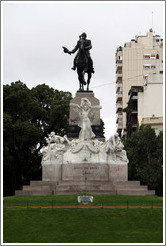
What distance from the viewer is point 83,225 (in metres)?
27.5

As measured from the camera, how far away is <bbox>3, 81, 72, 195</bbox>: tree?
211 feet

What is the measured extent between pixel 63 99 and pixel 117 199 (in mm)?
39027

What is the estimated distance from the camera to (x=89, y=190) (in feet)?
123

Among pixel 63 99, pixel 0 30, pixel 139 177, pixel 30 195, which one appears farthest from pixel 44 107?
pixel 0 30

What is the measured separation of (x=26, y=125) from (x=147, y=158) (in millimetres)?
13116

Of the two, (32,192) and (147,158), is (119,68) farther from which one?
(32,192)

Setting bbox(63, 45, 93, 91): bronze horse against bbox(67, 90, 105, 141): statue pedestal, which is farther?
bbox(63, 45, 93, 91): bronze horse

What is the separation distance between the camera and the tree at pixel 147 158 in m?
58.8

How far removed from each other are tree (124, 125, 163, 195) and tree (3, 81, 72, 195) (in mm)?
10425

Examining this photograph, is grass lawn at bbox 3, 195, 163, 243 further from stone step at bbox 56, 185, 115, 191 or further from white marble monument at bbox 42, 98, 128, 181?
white marble monument at bbox 42, 98, 128, 181

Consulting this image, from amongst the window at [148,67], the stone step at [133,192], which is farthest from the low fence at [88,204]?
the window at [148,67]

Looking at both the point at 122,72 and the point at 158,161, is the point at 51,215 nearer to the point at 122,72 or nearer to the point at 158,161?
the point at 158,161

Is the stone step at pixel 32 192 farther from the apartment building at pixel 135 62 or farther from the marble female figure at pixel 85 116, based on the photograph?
the apartment building at pixel 135 62

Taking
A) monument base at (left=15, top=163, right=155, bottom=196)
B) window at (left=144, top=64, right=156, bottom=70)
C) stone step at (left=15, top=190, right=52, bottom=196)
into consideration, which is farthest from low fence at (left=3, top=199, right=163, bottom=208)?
window at (left=144, top=64, right=156, bottom=70)
